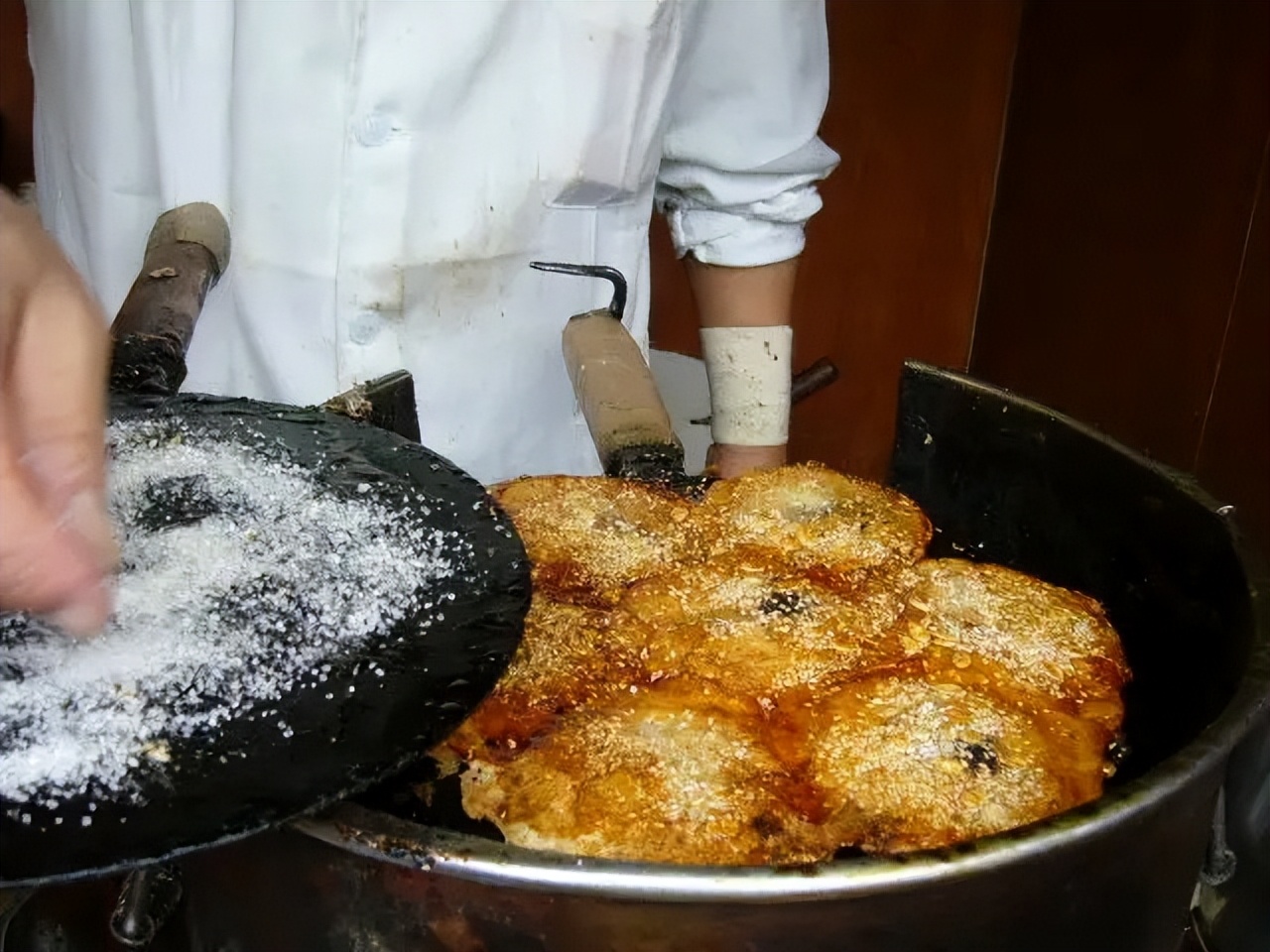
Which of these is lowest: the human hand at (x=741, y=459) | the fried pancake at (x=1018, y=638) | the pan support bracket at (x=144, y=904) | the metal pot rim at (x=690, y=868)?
the pan support bracket at (x=144, y=904)

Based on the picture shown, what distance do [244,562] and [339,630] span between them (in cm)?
9

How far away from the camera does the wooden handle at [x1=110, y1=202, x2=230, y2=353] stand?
1.03m

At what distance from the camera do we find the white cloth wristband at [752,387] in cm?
150

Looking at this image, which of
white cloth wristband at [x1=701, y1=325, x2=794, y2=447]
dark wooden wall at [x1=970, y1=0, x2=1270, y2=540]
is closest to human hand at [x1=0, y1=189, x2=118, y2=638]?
white cloth wristband at [x1=701, y1=325, x2=794, y2=447]

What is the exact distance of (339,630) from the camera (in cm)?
72

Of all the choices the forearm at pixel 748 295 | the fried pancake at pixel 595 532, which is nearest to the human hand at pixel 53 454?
the fried pancake at pixel 595 532

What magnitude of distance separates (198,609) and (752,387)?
2.98 ft

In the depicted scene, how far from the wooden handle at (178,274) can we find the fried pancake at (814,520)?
1.63ft

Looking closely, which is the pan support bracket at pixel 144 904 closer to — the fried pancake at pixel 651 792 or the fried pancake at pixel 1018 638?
the fried pancake at pixel 651 792

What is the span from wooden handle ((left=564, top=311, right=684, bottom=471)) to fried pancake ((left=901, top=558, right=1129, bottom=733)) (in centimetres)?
29

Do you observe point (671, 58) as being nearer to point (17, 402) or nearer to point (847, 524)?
point (847, 524)

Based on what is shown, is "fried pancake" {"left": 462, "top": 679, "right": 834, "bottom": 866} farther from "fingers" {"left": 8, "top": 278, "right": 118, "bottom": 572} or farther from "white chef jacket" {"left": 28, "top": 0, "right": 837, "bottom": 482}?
"white chef jacket" {"left": 28, "top": 0, "right": 837, "bottom": 482}

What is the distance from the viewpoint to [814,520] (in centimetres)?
114

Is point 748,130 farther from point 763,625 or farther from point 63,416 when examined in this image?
point 63,416
